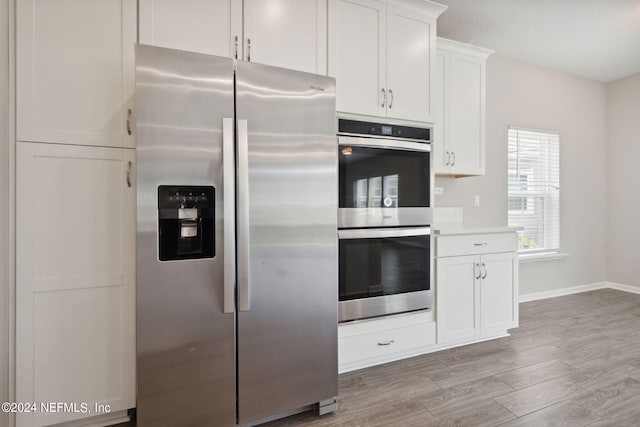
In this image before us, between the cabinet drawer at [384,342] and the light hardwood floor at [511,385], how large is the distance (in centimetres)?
13

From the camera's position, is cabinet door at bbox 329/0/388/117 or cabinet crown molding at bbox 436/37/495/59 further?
cabinet crown molding at bbox 436/37/495/59

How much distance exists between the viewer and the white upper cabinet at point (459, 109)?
2836mm

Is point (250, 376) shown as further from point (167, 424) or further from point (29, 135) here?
point (29, 135)

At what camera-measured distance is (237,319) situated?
1.55 metres

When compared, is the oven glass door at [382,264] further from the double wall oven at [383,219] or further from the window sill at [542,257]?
the window sill at [542,257]

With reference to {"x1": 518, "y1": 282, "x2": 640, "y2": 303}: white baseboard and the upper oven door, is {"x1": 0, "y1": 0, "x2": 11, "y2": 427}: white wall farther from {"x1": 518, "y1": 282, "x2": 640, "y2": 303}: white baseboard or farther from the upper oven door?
{"x1": 518, "y1": 282, "x2": 640, "y2": 303}: white baseboard

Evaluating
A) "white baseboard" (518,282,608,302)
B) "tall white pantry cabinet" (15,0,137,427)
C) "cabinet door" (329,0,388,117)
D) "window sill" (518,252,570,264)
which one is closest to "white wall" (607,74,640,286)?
"white baseboard" (518,282,608,302)

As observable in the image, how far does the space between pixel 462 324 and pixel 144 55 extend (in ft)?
9.05

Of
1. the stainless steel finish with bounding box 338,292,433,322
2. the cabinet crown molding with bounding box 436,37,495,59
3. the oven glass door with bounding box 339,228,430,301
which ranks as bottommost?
the stainless steel finish with bounding box 338,292,433,322

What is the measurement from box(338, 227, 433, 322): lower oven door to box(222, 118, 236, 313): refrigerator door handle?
79cm

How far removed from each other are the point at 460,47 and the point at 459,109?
55 cm

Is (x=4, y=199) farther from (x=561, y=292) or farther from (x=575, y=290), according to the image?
(x=575, y=290)

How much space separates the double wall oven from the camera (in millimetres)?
2115

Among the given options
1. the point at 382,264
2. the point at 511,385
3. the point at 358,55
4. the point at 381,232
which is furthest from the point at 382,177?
the point at 511,385
